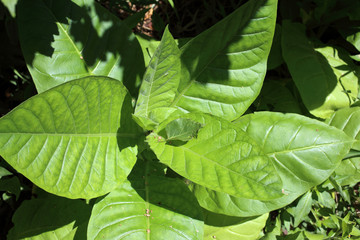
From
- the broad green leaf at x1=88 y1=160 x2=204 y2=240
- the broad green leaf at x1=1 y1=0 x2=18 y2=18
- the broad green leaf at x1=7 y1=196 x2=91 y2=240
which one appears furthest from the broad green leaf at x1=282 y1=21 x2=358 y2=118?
the broad green leaf at x1=1 y1=0 x2=18 y2=18

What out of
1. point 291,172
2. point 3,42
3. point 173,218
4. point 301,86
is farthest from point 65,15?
point 301,86

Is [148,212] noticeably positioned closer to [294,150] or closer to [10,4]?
[294,150]

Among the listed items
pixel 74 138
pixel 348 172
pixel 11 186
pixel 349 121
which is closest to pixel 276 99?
pixel 349 121

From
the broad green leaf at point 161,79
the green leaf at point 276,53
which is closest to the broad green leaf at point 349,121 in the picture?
the green leaf at point 276,53

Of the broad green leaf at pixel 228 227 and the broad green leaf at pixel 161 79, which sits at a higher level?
the broad green leaf at pixel 161 79

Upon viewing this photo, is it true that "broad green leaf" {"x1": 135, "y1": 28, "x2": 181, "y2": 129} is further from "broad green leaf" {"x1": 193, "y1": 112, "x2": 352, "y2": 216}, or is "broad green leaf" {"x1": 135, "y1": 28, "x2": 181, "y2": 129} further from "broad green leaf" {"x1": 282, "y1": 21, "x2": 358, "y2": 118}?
"broad green leaf" {"x1": 282, "y1": 21, "x2": 358, "y2": 118}

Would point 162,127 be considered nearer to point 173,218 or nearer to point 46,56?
point 173,218

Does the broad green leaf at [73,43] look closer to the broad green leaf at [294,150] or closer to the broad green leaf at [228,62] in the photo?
the broad green leaf at [228,62]
